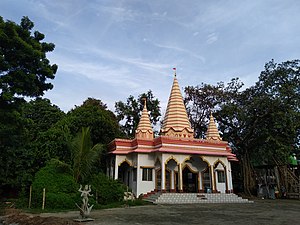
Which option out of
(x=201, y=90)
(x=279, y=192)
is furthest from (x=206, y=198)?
(x=201, y=90)

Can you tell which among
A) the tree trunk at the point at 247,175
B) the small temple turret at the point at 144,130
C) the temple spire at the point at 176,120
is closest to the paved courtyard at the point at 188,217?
the temple spire at the point at 176,120

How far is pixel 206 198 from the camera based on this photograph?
1858 cm

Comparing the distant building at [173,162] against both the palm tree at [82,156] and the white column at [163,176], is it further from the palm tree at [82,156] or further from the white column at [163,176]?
the palm tree at [82,156]

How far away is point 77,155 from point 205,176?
1076 cm

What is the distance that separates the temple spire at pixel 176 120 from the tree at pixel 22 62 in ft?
40.3

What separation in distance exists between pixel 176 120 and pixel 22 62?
46.1 ft

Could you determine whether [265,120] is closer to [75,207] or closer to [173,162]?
[173,162]

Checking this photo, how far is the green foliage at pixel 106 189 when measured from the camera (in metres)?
16.0

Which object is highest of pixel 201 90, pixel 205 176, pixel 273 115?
pixel 201 90

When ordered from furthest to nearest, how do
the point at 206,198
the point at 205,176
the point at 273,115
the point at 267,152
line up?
the point at 267,152
the point at 273,115
the point at 205,176
the point at 206,198

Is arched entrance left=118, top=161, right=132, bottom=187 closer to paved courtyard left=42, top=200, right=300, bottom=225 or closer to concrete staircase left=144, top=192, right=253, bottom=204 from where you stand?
concrete staircase left=144, top=192, right=253, bottom=204

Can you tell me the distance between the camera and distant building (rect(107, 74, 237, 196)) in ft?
63.7

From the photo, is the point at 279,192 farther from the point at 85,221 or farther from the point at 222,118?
the point at 85,221

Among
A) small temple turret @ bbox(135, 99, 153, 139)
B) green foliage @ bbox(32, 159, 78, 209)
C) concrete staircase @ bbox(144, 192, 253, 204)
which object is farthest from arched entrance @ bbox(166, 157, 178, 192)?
green foliage @ bbox(32, 159, 78, 209)
